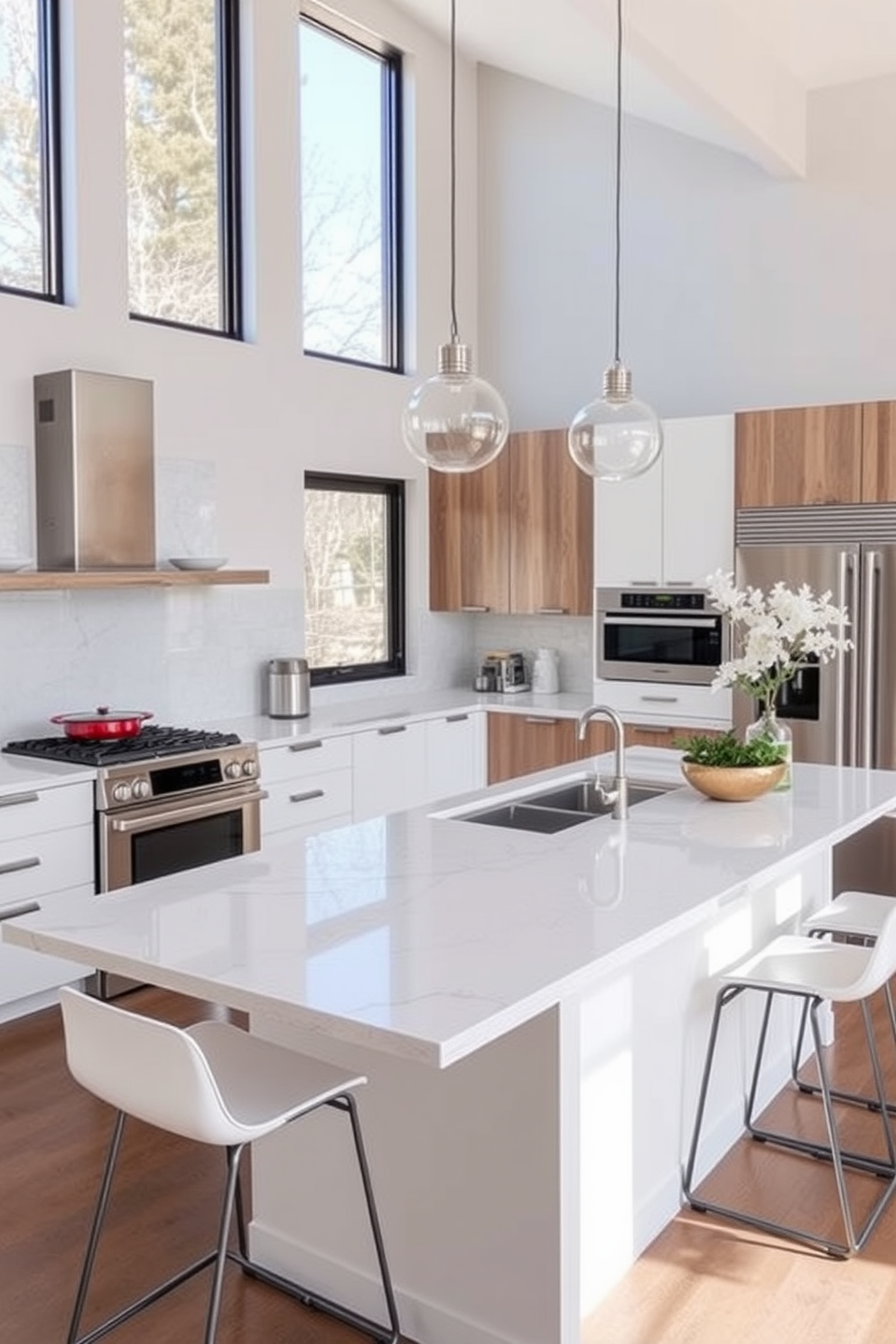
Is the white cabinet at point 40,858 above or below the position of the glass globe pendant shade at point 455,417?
below

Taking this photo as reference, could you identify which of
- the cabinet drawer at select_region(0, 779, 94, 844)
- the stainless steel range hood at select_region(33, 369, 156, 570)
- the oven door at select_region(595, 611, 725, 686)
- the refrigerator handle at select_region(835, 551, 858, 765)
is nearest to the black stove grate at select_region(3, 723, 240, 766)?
the cabinet drawer at select_region(0, 779, 94, 844)

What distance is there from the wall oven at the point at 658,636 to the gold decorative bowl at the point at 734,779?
212 centimetres

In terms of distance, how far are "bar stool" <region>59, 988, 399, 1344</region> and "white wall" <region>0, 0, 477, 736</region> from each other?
2.56 metres

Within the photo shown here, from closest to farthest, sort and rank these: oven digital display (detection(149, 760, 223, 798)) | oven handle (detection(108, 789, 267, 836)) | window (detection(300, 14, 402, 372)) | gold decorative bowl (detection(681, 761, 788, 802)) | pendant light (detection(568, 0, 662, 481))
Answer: pendant light (detection(568, 0, 662, 481)), gold decorative bowl (detection(681, 761, 788, 802)), oven handle (detection(108, 789, 267, 836)), oven digital display (detection(149, 760, 223, 798)), window (detection(300, 14, 402, 372))

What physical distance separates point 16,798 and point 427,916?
Result: 209 cm

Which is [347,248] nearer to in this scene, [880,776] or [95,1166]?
[880,776]

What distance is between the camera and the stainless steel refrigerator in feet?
16.5

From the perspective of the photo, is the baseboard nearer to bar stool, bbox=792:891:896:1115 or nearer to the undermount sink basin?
the undermount sink basin

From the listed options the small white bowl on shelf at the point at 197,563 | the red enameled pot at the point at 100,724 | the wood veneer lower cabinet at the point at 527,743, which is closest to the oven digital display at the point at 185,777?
the red enameled pot at the point at 100,724

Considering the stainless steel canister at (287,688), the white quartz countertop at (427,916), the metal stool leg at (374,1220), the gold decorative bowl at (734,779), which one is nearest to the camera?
the white quartz countertop at (427,916)

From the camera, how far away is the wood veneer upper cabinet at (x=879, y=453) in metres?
5.01

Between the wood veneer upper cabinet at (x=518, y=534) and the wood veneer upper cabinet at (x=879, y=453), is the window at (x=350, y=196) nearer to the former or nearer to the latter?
the wood veneer upper cabinet at (x=518, y=534)

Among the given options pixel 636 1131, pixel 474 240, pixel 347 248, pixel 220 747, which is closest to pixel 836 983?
pixel 636 1131

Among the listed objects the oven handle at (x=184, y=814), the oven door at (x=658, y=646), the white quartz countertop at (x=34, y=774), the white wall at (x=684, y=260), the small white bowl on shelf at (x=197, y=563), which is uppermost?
the white wall at (x=684, y=260)
